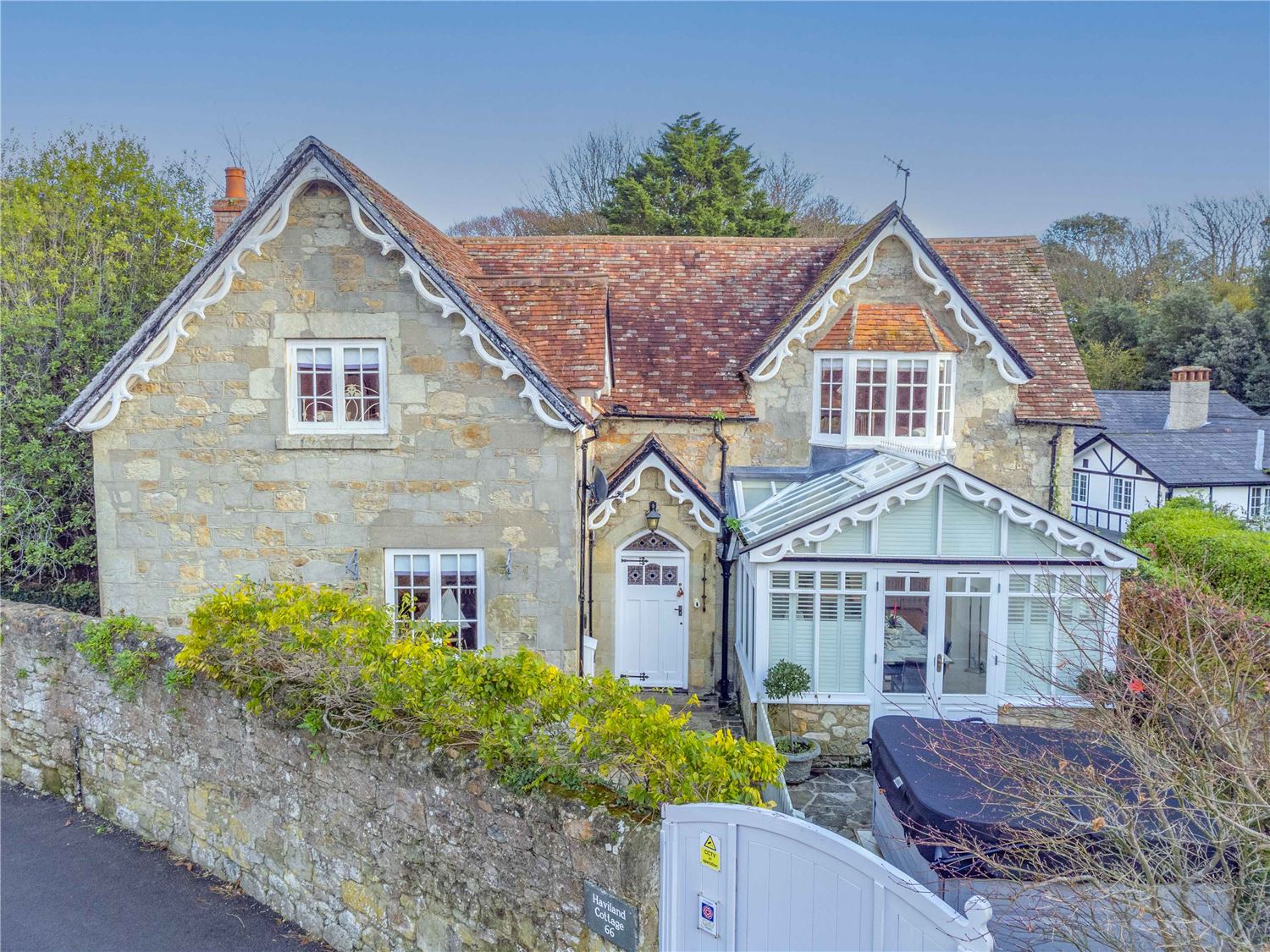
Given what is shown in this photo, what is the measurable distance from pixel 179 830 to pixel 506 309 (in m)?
8.23

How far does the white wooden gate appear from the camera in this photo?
14.4 feet

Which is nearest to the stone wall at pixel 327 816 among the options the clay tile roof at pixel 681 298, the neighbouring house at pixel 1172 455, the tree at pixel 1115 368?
the clay tile roof at pixel 681 298

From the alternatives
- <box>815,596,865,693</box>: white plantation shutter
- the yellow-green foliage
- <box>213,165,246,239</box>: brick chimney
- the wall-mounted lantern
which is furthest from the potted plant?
<box>213,165,246,239</box>: brick chimney

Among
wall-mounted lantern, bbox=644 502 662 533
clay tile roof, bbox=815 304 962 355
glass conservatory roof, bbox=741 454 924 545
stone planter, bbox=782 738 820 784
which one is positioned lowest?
stone planter, bbox=782 738 820 784

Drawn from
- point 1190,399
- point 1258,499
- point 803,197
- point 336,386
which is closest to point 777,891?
point 336,386

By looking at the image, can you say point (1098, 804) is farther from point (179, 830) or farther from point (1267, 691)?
point (179, 830)

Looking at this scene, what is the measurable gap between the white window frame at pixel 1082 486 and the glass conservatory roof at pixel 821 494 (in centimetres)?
2289

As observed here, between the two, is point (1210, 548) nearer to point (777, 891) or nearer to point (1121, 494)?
point (777, 891)

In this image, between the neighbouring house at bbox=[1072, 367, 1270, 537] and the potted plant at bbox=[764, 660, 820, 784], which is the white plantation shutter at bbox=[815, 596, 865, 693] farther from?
the neighbouring house at bbox=[1072, 367, 1270, 537]

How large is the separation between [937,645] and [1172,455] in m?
21.7

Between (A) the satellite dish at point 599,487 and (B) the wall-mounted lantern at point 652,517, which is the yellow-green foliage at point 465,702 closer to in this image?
(A) the satellite dish at point 599,487

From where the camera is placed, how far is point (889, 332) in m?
14.6

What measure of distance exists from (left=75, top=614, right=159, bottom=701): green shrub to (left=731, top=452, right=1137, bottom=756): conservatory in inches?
281

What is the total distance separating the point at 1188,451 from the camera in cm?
2812
